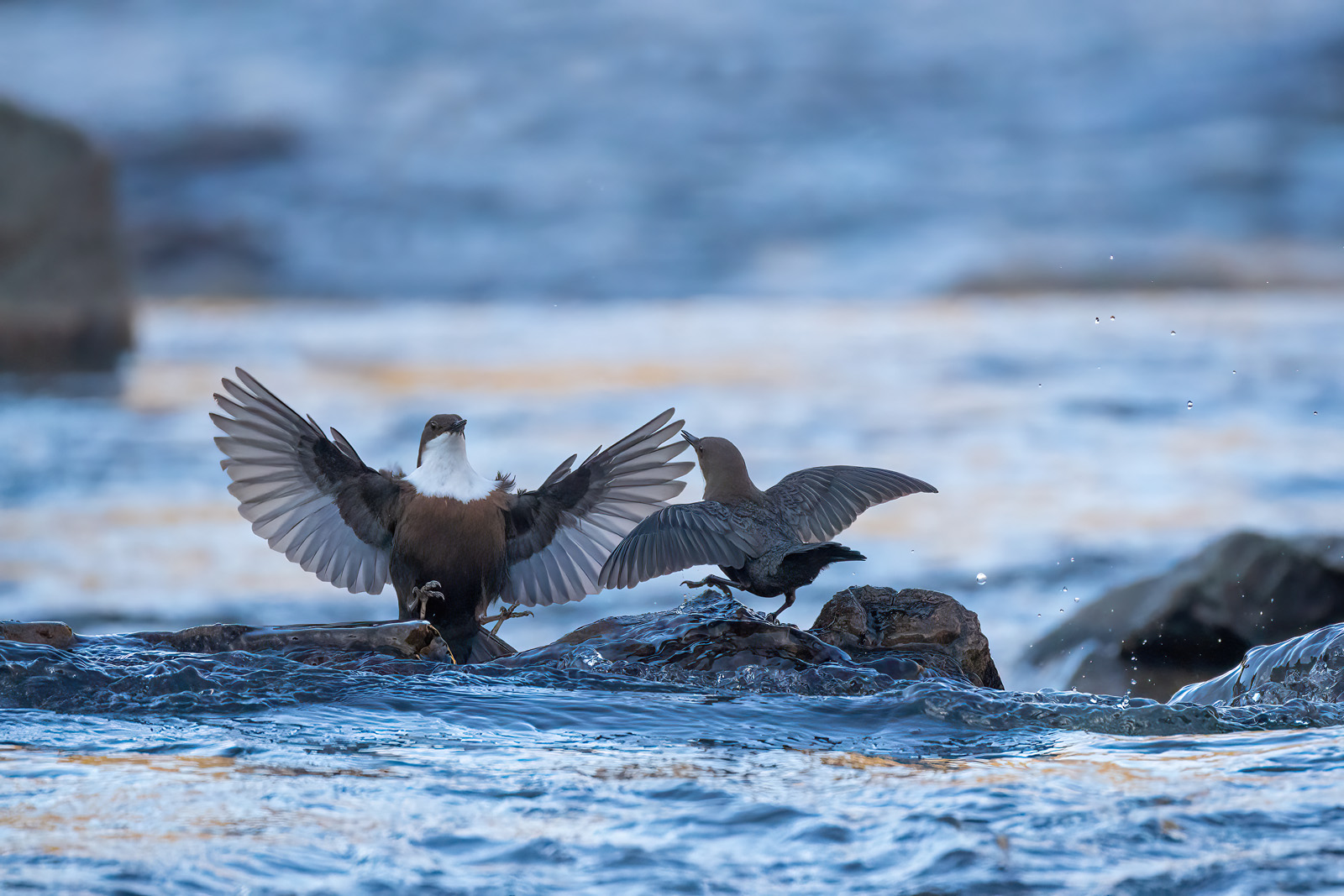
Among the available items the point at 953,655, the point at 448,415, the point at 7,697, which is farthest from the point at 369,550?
the point at 953,655

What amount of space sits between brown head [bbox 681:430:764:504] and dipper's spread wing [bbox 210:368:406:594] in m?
1.35

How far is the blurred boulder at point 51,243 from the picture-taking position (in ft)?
61.1

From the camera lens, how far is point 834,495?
559 centimetres

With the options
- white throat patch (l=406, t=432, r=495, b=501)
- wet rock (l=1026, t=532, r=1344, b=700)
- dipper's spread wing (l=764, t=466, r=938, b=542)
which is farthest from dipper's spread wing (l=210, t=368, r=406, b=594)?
wet rock (l=1026, t=532, r=1344, b=700)

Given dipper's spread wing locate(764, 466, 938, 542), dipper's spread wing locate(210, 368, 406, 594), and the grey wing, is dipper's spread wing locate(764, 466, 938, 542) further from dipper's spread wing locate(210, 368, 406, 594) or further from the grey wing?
dipper's spread wing locate(210, 368, 406, 594)

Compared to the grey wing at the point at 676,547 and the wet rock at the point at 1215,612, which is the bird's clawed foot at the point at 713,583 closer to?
the grey wing at the point at 676,547

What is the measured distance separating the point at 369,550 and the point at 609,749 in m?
2.24

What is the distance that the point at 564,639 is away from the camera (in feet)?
17.3

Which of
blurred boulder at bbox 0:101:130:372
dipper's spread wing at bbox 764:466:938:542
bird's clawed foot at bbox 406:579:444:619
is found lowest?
bird's clawed foot at bbox 406:579:444:619

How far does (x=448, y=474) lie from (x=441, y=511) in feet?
0.65

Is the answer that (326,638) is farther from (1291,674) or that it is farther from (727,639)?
(1291,674)

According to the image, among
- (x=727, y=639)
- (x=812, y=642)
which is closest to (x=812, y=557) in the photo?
(x=812, y=642)

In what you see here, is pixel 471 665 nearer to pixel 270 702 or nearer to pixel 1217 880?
pixel 270 702

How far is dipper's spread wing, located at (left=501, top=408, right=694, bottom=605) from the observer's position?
6.10m
